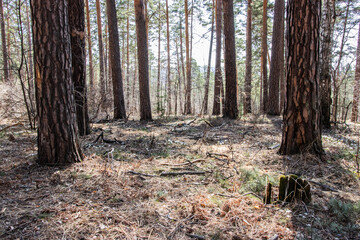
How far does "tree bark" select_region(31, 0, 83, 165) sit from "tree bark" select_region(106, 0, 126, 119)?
20.2ft

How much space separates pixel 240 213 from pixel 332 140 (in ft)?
14.4

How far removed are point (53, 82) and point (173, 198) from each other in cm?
253

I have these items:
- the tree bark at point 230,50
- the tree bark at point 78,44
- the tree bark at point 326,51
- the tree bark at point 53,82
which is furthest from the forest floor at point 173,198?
the tree bark at point 230,50

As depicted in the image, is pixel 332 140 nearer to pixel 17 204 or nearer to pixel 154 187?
pixel 154 187

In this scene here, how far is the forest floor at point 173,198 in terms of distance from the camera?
2.06 metres

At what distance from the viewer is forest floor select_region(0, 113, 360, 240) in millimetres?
2064

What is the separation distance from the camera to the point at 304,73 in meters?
3.93

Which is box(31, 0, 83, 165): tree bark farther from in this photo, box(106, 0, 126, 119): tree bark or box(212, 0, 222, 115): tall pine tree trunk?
box(212, 0, 222, 115): tall pine tree trunk

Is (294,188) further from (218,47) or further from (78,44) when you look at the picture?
(218,47)

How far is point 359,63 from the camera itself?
448 inches

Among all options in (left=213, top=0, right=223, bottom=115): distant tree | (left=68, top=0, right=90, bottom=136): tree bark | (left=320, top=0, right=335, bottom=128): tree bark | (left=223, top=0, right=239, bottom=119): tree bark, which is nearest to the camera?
(left=68, top=0, right=90, bottom=136): tree bark

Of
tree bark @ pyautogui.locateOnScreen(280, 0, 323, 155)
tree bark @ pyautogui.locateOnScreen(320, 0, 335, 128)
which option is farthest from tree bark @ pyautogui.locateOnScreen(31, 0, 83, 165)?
tree bark @ pyautogui.locateOnScreen(320, 0, 335, 128)

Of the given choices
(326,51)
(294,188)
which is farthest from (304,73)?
(326,51)

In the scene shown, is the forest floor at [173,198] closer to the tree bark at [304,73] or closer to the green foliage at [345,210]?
the green foliage at [345,210]
